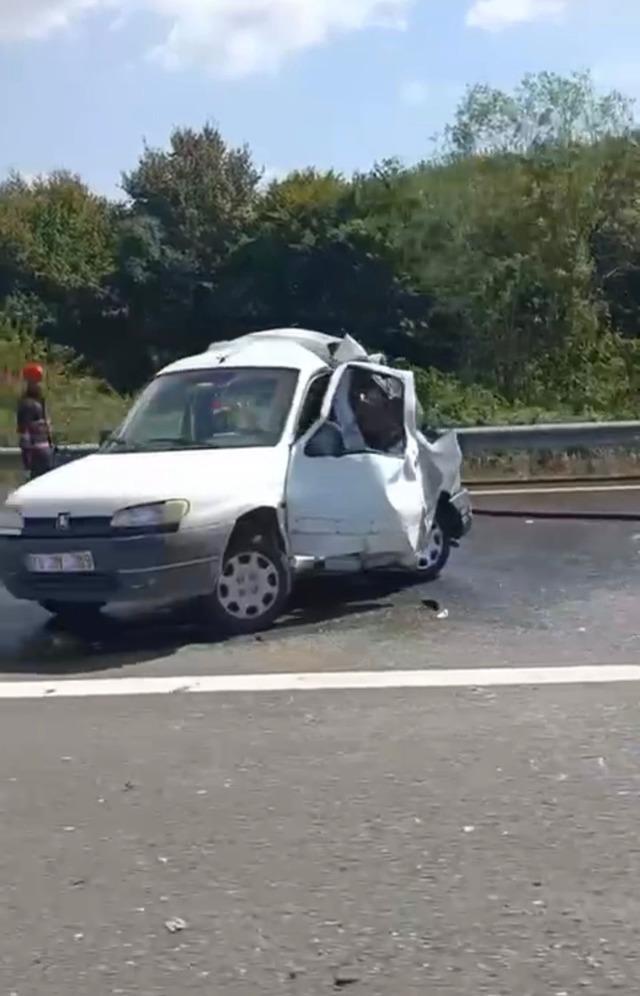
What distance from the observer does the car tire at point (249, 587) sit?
9.55 metres

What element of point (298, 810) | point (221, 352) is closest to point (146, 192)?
point (221, 352)

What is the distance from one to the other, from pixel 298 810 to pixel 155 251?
139 ft

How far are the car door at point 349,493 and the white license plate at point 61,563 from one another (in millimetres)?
1399

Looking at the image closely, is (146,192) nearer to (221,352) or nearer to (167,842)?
(221,352)

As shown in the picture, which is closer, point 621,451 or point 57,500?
point 57,500

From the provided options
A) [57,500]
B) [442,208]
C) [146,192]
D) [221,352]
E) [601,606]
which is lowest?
[601,606]

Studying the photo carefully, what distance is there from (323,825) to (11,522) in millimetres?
4023

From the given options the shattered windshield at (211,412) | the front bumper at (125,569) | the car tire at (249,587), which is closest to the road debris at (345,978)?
the front bumper at (125,569)

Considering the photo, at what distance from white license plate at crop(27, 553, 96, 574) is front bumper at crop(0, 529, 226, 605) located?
2 cm

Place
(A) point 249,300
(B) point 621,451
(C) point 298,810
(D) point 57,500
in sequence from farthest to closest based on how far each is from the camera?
(A) point 249,300 → (B) point 621,451 → (D) point 57,500 → (C) point 298,810

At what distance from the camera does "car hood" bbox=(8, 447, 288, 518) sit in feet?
30.0

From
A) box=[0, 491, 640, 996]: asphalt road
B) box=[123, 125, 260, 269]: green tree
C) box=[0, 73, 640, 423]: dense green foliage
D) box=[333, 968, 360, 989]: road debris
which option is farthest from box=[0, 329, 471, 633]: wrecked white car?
box=[123, 125, 260, 269]: green tree

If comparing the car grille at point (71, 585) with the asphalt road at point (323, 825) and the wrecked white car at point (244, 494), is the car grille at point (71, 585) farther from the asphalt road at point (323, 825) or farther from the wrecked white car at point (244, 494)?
the asphalt road at point (323, 825)

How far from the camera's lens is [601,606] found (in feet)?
34.7
